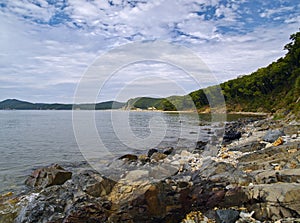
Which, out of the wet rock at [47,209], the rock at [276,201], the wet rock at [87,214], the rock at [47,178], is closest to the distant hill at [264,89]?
the rock at [47,178]

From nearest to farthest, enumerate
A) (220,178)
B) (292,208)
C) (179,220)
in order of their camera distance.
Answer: (292,208), (179,220), (220,178)

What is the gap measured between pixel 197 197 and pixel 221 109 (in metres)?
81.5

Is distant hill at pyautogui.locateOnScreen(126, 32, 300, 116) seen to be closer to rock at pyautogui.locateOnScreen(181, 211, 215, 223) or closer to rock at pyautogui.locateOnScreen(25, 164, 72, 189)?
rock at pyautogui.locateOnScreen(25, 164, 72, 189)

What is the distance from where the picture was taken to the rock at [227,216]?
5.66 m

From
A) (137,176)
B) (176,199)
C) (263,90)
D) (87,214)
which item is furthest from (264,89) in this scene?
(87,214)

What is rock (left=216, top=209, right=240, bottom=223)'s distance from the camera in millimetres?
5661

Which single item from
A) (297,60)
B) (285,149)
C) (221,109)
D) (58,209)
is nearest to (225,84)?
(221,109)

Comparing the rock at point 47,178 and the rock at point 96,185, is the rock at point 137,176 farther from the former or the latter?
the rock at point 47,178

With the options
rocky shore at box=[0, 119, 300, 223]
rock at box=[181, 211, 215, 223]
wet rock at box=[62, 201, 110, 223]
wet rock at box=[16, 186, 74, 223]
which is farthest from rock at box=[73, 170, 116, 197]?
rock at box=[181, 211, 215, 223]

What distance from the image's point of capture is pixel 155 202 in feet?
20.8

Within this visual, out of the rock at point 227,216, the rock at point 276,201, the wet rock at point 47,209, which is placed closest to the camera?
the rock at point 276,201

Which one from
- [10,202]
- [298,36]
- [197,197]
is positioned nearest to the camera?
[197,197]

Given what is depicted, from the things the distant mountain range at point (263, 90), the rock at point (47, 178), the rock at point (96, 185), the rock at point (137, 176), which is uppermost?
the distant mountain range at point (263, 90)

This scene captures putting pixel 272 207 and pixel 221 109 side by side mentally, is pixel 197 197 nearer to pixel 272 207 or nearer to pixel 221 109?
pixel 272 207
